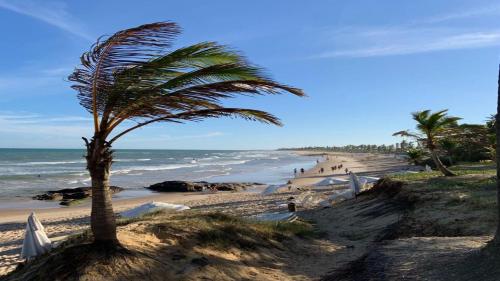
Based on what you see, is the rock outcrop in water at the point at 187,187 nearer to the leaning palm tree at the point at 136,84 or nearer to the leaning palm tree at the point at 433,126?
the leaning palm tree at the point at 433,126

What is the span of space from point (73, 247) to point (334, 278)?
3364 mm

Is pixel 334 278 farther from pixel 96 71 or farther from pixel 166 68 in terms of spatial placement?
pixel 96 71

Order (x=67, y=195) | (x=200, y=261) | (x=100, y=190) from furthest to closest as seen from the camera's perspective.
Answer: (x=67, y=195) < (x=200, y=261) < (x=100, y=190)

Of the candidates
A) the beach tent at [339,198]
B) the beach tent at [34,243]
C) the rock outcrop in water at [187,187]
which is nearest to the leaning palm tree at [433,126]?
the beach tent at [339,198]

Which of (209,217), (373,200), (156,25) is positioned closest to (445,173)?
(373,200)

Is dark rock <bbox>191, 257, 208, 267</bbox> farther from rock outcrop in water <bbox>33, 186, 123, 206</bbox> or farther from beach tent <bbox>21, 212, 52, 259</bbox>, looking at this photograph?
rock outcrop in water <bbox>33, 186, 123, 206</bbox>

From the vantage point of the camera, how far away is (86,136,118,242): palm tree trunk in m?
5.79

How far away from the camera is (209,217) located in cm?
862

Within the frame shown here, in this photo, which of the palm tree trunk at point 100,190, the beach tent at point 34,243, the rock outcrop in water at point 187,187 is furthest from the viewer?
the rock outcrop in water at point 187,187

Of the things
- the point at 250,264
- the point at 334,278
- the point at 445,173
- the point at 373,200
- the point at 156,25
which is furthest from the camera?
the point at 445,173

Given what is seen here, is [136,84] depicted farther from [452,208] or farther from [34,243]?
[452,208]

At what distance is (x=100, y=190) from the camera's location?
584cm

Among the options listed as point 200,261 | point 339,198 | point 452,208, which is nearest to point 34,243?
point 200,261

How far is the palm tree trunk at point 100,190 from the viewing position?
5.79m
